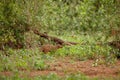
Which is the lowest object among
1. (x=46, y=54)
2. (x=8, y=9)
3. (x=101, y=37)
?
(x=46, y=54)

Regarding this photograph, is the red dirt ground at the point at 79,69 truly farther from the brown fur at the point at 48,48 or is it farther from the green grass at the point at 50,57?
the brown fur at the point at 48,48

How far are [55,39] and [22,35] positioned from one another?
9.56 feet

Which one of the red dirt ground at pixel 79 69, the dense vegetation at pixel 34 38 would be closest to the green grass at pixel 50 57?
the dense vegetation at pixel 34 38

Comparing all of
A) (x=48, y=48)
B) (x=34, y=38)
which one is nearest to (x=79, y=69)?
(x=34, y=38)

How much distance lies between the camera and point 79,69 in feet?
42.5

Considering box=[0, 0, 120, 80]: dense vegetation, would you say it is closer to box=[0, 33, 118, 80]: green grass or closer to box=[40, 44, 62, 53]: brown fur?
box=[0, 33, 118, 80]: green grass

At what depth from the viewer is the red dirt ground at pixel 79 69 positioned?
11.9m

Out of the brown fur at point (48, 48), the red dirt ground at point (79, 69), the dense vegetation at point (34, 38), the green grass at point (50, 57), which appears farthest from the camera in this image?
the brown fur at point (48, 48)

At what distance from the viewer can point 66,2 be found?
104ft

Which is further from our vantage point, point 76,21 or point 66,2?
point 66,2

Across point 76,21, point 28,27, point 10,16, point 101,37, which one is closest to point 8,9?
point 10,16

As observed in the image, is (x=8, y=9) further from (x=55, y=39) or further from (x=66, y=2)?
(x=66, y=2)

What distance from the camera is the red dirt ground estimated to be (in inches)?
470

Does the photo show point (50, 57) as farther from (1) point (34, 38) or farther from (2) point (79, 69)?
(2) point (79, 69)
